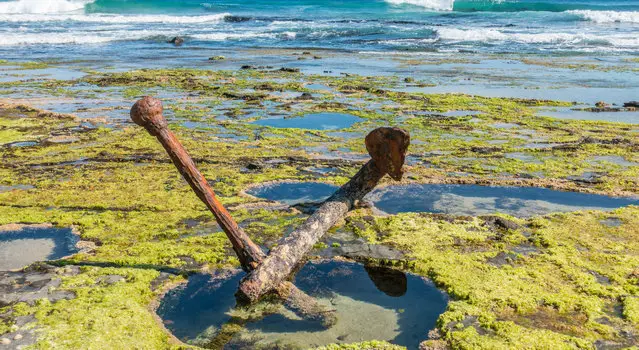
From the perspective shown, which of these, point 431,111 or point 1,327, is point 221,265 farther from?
point 431,111

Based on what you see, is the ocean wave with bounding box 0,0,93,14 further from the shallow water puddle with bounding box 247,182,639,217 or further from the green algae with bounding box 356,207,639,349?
the green algae with bounding box 356,207,639,349

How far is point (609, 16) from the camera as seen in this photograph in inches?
1633

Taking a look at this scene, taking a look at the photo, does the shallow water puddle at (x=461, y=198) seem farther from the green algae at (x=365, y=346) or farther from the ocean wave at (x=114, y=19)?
the ocean wave at (x=114, y=19)

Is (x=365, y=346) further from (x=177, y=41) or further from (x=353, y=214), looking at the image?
(x=177, y=41)

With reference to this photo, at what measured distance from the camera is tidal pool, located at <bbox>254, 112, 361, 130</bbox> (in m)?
10.4

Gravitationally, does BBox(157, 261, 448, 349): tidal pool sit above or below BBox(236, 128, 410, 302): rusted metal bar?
below

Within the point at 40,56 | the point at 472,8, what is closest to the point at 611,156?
the point at 40,56

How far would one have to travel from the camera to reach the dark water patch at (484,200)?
6.44 meters

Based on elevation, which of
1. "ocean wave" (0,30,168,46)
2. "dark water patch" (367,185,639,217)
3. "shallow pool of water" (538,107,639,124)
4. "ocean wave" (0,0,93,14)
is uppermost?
"ocean wave" (0,0,93,14)

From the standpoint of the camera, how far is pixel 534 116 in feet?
36.8

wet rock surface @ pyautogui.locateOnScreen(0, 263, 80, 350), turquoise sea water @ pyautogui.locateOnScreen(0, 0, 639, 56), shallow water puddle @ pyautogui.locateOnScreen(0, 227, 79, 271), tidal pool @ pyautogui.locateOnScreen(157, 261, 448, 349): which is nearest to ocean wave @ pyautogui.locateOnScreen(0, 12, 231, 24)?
turquoise sea water @ pyautogui.locateOnScreen(0, 0, 639, 56)

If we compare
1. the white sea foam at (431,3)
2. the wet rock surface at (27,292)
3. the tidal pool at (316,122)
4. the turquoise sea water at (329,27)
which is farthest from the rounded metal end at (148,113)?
the white sea foam at (431,3)

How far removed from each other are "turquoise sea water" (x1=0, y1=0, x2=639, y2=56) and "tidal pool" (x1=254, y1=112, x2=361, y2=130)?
52.1ft

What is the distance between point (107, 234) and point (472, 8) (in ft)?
184
